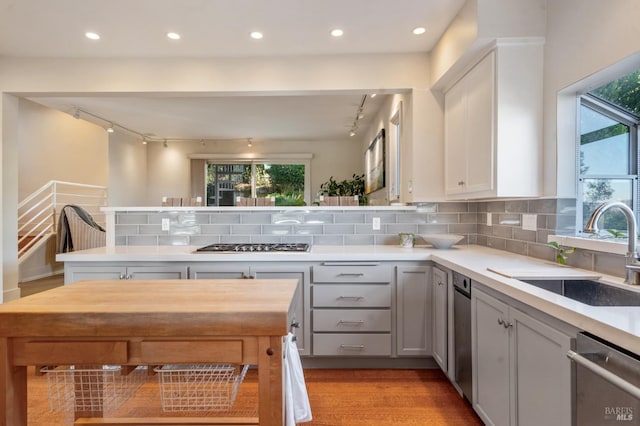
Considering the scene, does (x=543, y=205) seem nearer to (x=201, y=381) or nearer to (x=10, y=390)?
(x=201, y=381)

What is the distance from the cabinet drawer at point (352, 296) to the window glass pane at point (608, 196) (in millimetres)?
1357

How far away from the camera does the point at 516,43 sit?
215 cm

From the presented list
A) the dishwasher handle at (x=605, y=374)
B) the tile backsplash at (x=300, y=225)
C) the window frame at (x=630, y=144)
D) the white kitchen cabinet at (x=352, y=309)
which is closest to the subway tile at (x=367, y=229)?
the tile backsplash at (x=300, y=225)

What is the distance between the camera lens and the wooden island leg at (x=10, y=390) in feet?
3.88

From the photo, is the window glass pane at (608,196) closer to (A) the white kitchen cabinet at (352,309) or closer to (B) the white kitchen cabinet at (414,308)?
(B) the white kitchen cabinet at (414,308)

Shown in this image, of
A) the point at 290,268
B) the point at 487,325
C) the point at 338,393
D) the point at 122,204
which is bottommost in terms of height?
the point at 338,393

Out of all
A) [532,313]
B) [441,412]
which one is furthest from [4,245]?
[532,313]

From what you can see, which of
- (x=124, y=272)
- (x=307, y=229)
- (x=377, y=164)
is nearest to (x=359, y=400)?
(x=307, y=229)

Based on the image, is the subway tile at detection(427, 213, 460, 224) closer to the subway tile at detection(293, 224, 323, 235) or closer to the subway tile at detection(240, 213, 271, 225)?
the subway tile at detection(293, 224, 323, 235)

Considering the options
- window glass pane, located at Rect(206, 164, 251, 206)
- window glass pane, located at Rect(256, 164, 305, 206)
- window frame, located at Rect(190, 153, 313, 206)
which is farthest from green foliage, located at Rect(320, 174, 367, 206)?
window glass pane, located at Rect(206, 164, 251, 206)

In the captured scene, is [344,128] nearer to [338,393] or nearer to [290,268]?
[290,268]

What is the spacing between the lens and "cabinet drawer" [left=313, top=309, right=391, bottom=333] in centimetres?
252

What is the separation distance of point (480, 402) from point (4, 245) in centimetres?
420

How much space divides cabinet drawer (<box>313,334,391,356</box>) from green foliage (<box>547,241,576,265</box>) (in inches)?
48.6
